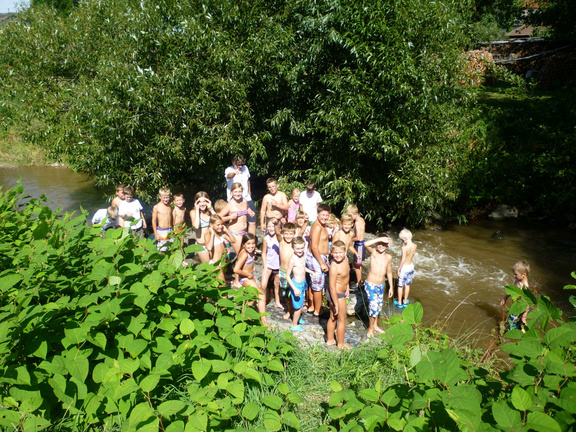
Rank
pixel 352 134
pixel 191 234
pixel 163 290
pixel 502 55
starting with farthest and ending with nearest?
pixel 502 55, pixel 191 234, pixel 352 134, pixel 163 290

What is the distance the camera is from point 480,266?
8.90 metres

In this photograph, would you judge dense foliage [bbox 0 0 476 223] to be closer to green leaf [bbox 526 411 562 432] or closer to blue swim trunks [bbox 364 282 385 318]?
blue swim trunks [bbox 364 282 385 318]

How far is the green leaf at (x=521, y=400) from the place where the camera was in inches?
79.7

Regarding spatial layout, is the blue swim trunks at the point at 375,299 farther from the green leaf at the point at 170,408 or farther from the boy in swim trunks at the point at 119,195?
the boy in swim trunks at the point at 119,195

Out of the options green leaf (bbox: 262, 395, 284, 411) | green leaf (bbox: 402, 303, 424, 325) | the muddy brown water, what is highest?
green leaf (bbox: 402, 303, 424, 325)

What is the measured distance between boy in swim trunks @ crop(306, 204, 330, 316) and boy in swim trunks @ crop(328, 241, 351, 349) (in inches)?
Result: 23.3

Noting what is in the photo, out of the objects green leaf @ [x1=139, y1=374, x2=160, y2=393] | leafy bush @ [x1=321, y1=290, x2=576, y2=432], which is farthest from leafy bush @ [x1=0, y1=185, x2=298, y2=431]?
leafy bush @ [x1=321, y1=290, x2=576, y2=432]

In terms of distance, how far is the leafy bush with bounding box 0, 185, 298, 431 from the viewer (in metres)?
2.67

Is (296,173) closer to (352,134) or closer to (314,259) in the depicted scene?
(352,134)

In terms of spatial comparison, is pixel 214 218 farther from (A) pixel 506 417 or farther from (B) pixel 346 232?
(A) pixel 506 417

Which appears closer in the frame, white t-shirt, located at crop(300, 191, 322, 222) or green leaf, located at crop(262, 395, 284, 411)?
green leaf, located at crop(262, 395, 284, 411)

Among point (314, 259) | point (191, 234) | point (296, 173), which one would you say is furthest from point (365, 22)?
point (191, 234)

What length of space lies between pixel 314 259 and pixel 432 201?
5077 mm

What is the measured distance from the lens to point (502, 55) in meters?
22.7
